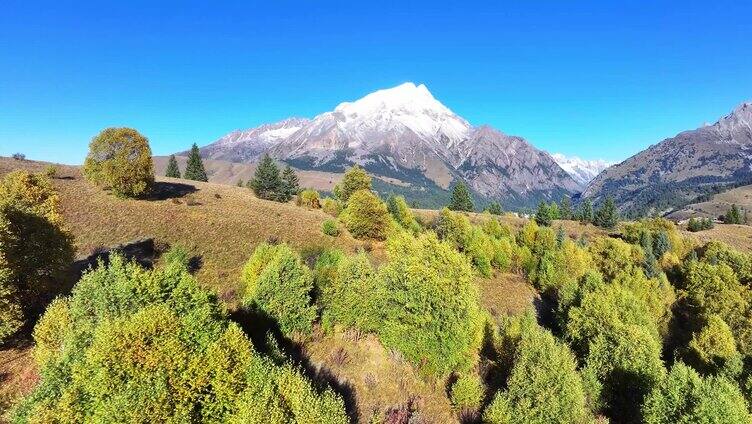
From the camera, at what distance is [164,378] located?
16.8 metres

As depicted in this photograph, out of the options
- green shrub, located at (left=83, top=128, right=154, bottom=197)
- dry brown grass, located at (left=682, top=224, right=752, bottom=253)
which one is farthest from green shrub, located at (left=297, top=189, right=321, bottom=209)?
dry brown grass, located at (left=682, top=224, right=752, bottom=253)

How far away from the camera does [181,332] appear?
18.6m

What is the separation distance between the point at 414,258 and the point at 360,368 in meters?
9.81

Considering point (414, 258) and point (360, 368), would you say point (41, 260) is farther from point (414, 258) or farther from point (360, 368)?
point (414, 258)

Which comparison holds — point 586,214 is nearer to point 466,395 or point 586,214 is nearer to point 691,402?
point 691,402

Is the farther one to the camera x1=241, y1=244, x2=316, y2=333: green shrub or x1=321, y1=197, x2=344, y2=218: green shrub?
x1=321, y1=197, x2=344, y2=218: green shrub

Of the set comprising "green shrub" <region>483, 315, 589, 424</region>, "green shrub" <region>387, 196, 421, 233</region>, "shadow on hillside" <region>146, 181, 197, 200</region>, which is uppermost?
"shadow on hillside" <region>146, 181, 197, 200</region>

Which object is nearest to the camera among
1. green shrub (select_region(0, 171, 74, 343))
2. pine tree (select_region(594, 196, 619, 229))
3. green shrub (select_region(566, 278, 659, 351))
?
green shrub (select_region(0, 171, 74, 343))

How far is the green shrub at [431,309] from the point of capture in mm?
31609

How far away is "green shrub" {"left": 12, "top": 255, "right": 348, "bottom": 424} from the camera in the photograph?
1617 cm

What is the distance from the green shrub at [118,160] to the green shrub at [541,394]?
201 feet

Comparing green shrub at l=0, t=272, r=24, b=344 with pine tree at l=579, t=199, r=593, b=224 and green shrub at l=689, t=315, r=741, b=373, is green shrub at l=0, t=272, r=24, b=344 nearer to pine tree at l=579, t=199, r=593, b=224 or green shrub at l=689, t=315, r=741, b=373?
green shrub at l=689, t=315, r=741, b=373

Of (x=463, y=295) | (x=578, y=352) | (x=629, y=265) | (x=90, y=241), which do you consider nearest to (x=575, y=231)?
(x=629, y=265)

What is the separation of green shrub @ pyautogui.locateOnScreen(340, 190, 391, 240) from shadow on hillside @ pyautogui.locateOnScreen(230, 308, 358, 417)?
34830 millimetres
